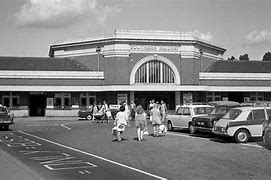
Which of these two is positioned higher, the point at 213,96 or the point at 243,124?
the point at 213,96

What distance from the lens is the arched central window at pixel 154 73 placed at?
168 feet

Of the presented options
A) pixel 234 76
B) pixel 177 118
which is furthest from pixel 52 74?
pixel 177 118

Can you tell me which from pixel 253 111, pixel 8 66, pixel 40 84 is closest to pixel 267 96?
pixel 40 84

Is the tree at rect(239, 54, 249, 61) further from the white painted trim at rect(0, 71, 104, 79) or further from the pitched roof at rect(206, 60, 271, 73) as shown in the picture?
the white painted trim at rect(0, 71, 104, 79)

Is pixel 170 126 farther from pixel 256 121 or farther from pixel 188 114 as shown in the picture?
pixel 256 121

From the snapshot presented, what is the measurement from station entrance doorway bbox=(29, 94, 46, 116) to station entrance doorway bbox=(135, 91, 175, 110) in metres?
11.5

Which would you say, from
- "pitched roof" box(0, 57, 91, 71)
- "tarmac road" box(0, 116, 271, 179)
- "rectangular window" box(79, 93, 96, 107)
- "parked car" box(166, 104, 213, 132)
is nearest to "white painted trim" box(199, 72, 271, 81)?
"rectangular window" box(79, 93, 96, 107)

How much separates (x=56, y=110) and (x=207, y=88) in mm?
18948

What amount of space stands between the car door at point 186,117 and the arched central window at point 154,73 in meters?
27.4

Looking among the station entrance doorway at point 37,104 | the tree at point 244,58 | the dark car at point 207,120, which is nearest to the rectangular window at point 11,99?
the station entrance doorway at point 37,104

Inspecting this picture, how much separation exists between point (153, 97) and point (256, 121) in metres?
33.6

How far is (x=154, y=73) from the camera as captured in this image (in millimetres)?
51344

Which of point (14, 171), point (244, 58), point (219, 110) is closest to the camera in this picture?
point (14, 171)

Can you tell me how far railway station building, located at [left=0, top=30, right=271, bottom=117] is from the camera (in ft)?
159
